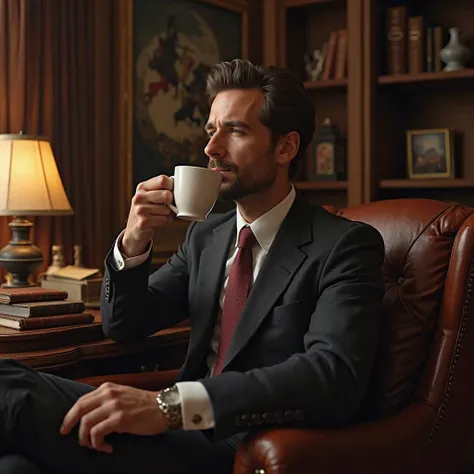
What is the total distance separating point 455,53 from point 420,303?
1698 mm

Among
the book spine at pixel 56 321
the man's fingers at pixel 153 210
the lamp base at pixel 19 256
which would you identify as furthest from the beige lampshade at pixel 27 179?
the man's fingers at pixel 153 210

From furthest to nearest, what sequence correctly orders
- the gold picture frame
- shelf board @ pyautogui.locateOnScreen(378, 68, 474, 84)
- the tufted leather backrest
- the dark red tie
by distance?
shelf board @ pyautogui.locateOnScreen(378, 68, 474, 84) < the gold picture frame < the dark red tie < the tufted leather backrest

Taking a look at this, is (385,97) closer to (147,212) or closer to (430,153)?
(430,153)

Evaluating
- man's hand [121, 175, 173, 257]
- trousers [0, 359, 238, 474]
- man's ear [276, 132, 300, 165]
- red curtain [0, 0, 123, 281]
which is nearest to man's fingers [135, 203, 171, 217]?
man's hand [121, 175, 173, 257]

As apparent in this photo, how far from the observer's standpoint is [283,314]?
5.70ft

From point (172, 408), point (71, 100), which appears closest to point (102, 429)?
point (172, 408)

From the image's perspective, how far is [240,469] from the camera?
55.4 inches

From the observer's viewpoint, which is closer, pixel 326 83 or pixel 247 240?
pixel 247 240

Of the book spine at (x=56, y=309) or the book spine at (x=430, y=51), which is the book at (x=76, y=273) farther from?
the book spine at (x=430, y=51)

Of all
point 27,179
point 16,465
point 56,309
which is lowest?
point 16,465

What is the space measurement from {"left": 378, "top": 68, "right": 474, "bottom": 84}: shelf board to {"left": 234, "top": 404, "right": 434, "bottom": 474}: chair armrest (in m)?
1.89

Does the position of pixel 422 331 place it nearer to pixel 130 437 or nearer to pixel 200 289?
pixel 200 289

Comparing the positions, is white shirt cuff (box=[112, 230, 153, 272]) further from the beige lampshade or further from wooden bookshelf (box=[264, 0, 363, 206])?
wooden bookshelf (box=[264, 0, 363, 206])

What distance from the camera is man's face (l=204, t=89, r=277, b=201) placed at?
187 cm
